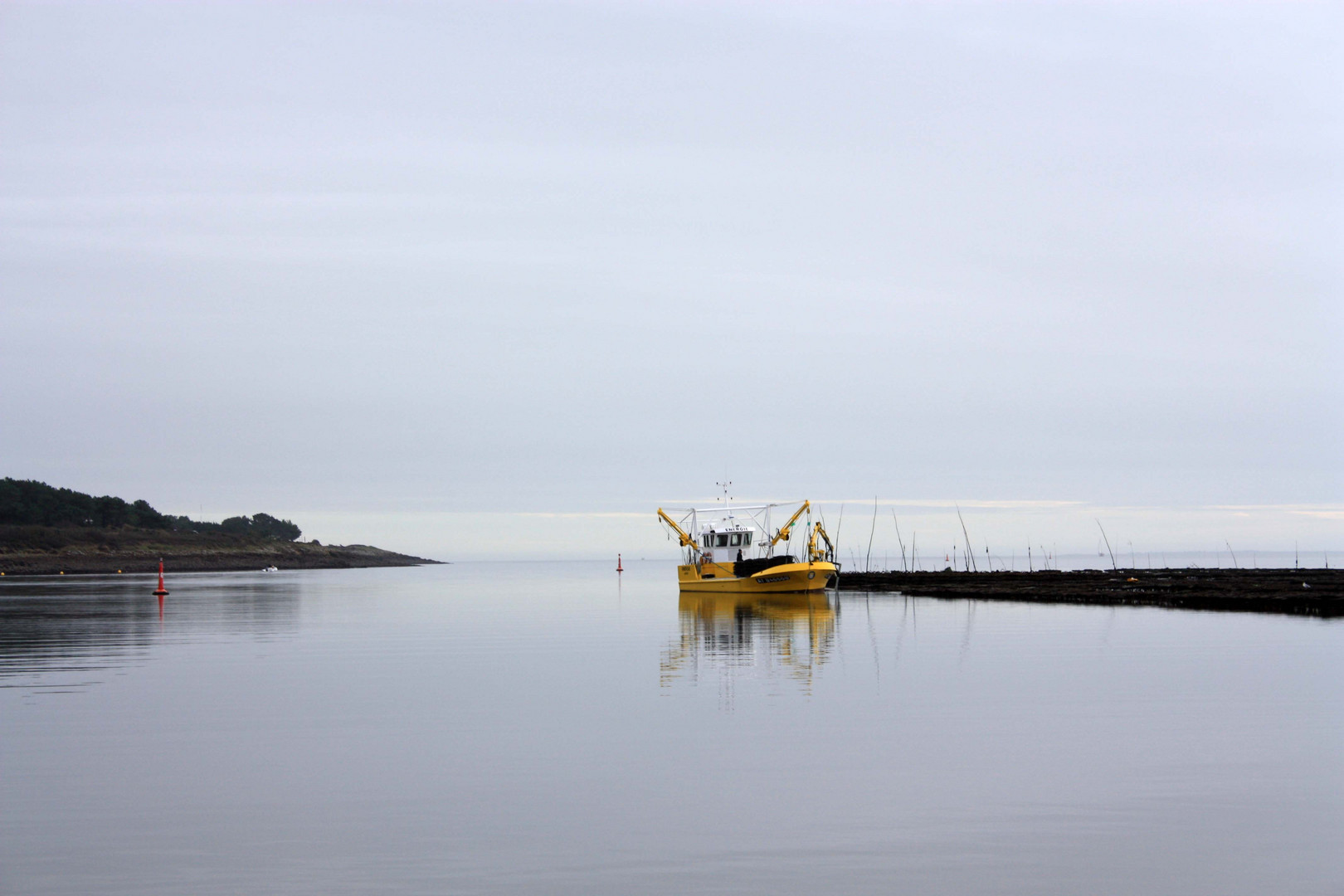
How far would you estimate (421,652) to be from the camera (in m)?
36.7

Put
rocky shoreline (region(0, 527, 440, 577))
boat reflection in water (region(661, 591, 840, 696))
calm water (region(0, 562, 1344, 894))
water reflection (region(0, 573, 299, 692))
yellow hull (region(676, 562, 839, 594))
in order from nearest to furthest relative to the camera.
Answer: calm water (region(0, 562, 1344, 894)) < boat reflection in water (region(661, 591, 840, 696)) < water reflection (region(0, 573, 299, 692)) < yellow hull (region(676, 562, 839, 594)) < rocky shoreline (region(0, 527, 440, 577))

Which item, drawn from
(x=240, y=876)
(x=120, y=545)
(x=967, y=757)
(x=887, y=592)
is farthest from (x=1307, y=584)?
(x=120, y=545)

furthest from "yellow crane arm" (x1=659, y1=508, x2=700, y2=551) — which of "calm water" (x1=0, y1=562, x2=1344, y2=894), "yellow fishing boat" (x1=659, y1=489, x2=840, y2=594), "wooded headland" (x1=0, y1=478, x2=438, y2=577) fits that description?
"wooded headland" (x1=0, y1=478, x2=438, y2=577)

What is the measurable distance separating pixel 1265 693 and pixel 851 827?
50.7 ft

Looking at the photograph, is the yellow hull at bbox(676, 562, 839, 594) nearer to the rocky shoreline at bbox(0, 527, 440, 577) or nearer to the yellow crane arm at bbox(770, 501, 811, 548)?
the yellow crane arm at bbox(770, 501, 811, 548)

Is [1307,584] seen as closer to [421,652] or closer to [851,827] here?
[421,652]

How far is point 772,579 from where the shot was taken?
78.4m

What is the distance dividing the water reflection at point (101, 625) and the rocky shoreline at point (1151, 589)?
43.1 meters

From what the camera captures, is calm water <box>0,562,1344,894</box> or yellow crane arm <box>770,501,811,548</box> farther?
yellow crane arm <box>770,501,811,548</box>

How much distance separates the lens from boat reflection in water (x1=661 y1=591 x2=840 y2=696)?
3019 centimetres

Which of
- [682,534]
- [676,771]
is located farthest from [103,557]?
[676,771]

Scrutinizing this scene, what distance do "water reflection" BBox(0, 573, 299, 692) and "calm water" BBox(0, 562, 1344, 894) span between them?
1.49 feet

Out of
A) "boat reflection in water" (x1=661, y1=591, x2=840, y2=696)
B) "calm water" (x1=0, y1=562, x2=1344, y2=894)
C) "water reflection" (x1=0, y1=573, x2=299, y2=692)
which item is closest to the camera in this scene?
"calm water" (x1=0, y1=562, x2=1344, y2=894)

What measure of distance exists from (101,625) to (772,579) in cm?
4200
